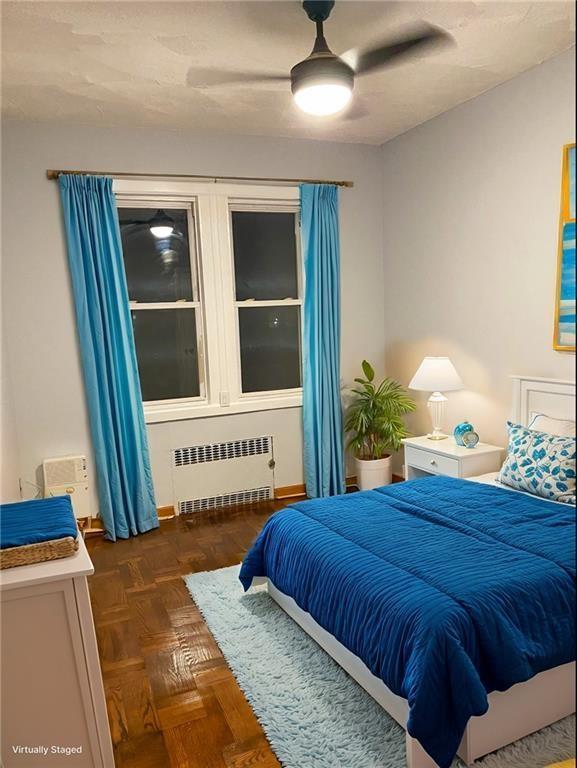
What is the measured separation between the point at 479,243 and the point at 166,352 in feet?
7.55

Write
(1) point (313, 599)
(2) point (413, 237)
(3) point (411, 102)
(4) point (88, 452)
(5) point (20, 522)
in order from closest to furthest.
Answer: (5) point (20, 522)
(1) point (313, 599)
(3) point (411, 102)
(4) point (88, 452)
(2) point (413, 237)

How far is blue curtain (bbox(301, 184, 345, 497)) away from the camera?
4.31 m

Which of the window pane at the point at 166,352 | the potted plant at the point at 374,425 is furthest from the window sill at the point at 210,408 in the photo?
the potted plant at the point at 374,425

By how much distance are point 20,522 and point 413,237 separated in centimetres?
340

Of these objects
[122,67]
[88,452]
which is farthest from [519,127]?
[88,452]

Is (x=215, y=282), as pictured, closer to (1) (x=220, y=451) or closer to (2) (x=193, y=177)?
(2) (x=193, y=177)

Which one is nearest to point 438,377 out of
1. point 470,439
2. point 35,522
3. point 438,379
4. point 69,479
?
point 438,379

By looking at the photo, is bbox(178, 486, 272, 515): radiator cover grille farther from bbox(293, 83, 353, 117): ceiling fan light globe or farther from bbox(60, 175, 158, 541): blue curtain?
bbox(293, 83, 353, 117): ceiling fan light globe

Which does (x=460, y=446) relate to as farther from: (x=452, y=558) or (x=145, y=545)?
(x=145, y=545)

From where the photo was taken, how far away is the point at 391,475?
466cm

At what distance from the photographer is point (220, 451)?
4273 millimetres

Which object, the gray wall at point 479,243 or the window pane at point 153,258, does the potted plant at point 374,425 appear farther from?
the window pane at point 153,258

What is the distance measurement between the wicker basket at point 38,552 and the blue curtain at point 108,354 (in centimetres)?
217

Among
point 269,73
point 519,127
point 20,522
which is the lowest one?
point 20,522
